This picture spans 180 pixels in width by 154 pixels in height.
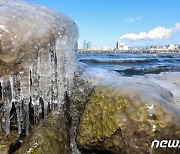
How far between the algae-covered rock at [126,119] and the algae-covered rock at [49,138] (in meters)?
0.24

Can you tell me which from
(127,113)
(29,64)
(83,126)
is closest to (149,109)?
(127,113)

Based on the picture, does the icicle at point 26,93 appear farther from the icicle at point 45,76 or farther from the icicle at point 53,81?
the icicle at point 53,81

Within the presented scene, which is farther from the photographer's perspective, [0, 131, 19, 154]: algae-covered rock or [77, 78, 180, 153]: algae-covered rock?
[0, 131, 19, 154]: algae-covered rock

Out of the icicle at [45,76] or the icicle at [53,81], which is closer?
the icicle at [45,76]

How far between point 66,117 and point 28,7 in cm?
194

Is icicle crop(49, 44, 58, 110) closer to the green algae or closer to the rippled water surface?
the green algae

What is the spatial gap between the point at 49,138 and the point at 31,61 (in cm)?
117

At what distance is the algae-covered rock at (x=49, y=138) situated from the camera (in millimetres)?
3117

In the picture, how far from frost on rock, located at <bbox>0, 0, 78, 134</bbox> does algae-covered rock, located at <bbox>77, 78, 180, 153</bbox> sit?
2.75 ft

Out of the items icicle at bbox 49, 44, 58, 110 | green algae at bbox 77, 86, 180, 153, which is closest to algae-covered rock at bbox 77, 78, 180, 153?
green algae at bbox 77, 86, 180, 153

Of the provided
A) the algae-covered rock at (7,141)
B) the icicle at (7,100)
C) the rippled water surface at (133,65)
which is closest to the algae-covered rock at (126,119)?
the algae-covered rock at (7,141)

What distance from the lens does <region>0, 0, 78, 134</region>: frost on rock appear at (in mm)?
3541

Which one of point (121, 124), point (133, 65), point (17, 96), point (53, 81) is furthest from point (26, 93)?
point (133, 65)

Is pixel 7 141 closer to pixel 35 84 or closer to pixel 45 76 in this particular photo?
pixel 35 84
